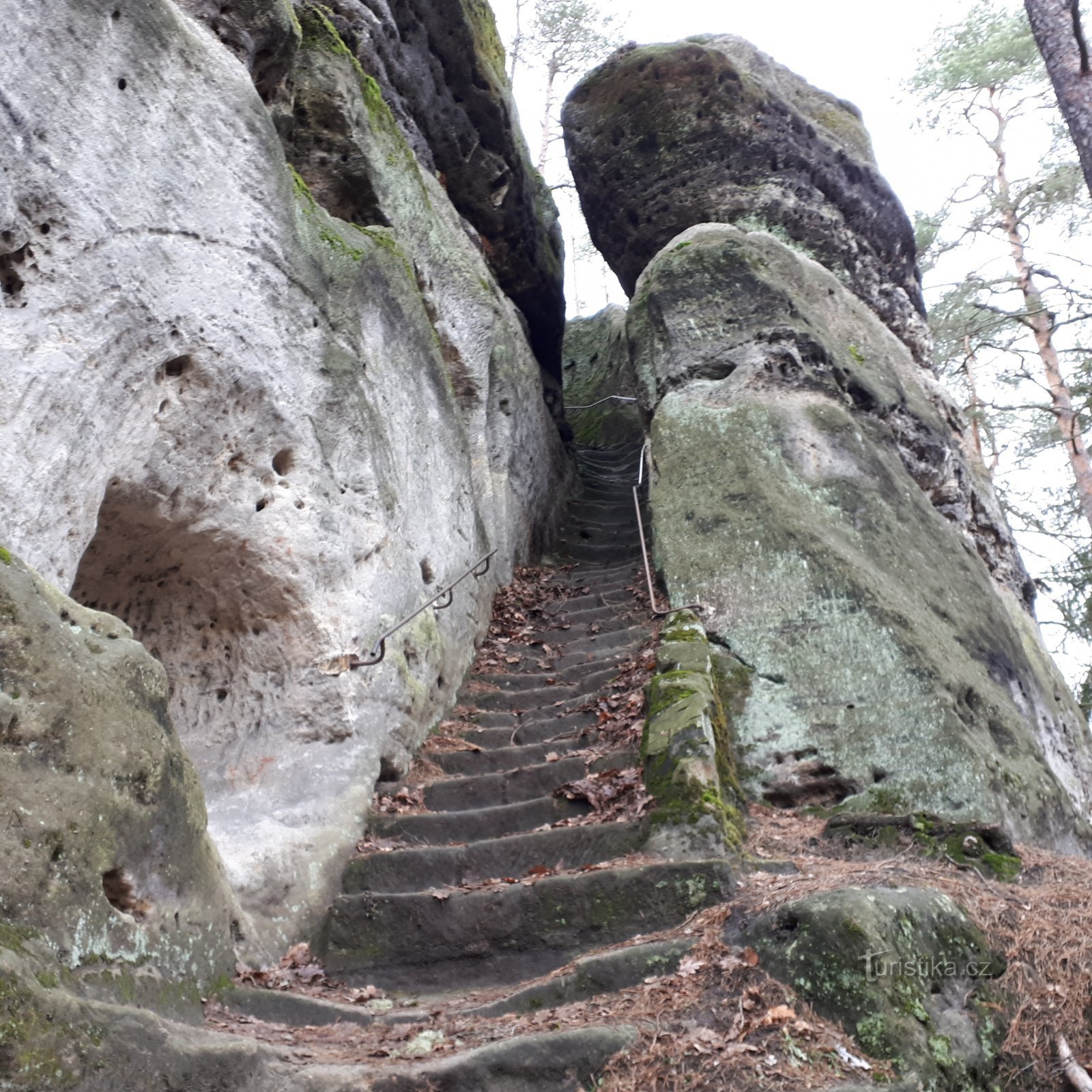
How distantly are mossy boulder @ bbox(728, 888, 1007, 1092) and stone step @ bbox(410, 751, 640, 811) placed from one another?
2.44 m

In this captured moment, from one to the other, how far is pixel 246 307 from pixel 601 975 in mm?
4608

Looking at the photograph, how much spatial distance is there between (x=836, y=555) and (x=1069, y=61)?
435cm

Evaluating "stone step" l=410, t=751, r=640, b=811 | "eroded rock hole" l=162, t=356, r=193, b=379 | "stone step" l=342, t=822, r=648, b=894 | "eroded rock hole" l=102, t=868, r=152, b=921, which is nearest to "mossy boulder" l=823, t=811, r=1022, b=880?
"stone step" l=342, t=822, r=648, b=894

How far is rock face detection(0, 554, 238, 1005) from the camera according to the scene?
3.05 metres

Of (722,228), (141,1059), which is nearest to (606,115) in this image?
(722,228)

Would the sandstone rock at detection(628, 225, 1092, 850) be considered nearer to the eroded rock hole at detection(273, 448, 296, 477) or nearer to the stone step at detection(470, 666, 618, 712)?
the stone step at detection(470, 666, 618, 712)

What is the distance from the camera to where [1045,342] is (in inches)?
628

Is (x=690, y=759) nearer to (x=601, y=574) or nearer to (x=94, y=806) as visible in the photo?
(x=94, y=806)

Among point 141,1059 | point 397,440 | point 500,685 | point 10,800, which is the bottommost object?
point 141,1059

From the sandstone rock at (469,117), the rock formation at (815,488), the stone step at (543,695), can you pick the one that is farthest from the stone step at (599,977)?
the sandstone rock at (469,117)

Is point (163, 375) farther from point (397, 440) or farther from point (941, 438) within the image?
point (941, 438)

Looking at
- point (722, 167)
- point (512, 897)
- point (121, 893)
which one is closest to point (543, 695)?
point (512, 897)

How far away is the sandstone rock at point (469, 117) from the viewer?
38.8ft

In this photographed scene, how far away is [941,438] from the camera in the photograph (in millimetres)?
11406
